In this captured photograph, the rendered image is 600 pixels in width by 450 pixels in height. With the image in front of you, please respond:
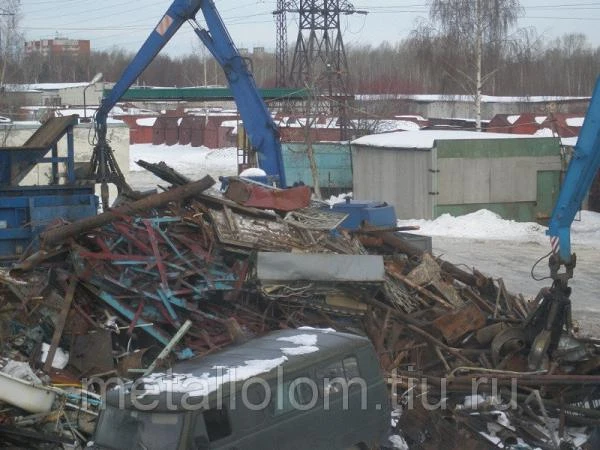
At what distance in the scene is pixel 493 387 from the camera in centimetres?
1030

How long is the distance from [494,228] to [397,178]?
150 inches

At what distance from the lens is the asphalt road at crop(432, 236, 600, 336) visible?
17.7 metres

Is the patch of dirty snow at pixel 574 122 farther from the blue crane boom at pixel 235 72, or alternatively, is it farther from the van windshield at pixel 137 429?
the van windshield at pixel 137 429

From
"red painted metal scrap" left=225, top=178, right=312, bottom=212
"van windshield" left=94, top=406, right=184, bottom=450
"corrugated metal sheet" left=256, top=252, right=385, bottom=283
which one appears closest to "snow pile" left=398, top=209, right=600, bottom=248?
"red painted metal scrap" left=225, top=178, right=312, bottom=212

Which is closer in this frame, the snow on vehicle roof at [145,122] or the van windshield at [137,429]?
the van windshield at [137,429]

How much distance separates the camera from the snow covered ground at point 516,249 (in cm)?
1911

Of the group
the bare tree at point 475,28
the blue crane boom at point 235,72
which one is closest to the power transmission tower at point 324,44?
the bare tree at point 475,28

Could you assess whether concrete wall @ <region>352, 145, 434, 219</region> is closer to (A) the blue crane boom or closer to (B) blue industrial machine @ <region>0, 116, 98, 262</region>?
(A) the blue crane boom

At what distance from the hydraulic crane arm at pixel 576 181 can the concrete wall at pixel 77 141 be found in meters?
18.2

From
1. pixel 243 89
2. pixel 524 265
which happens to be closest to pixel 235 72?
pixel 243 89

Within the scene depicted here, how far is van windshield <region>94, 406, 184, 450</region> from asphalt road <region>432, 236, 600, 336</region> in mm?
10127

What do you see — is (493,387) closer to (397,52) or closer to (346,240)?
(346,240)

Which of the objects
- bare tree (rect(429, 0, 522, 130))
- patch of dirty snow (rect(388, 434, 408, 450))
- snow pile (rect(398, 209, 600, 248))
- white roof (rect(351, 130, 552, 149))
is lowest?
snow pile (rect(398, 209, 600, 248))

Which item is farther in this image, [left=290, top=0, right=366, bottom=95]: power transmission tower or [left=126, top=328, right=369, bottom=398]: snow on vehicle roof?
[left=290, top=0, right=366, bottom=95]: power transmission tower
